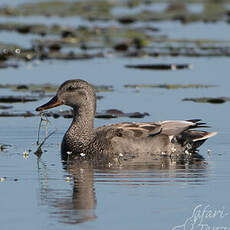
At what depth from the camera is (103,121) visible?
17.0m

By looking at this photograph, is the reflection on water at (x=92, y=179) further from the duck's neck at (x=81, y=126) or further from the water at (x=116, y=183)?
the duck's neck at (x=81, y=126)

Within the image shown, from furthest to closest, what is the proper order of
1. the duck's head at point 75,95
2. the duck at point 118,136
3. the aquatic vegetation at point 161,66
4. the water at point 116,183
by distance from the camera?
the aquatic vegetation at point 161,66
the duck's head at point 75,95
the duck at point 118,136
the water at point 116,183

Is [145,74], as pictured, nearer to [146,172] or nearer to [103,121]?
[103,121]

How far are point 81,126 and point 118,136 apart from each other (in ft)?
2.39

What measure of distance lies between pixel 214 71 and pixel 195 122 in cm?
817

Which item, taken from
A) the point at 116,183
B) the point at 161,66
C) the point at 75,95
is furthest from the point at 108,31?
the point at 116,183

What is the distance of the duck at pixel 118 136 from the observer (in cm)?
1418

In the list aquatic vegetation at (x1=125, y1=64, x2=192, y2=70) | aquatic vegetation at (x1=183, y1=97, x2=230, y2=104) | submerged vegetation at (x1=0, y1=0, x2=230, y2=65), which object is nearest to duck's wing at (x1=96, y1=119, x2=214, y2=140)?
aquatic vegetation at (x1=183, y1=97, x2=230, y2=104)

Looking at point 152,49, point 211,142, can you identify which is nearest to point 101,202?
point 211,142

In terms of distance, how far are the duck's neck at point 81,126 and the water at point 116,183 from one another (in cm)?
40

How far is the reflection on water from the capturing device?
10.2 m

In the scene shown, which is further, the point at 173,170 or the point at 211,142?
the point at 211,142

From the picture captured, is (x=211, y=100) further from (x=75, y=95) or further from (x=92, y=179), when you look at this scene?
(x=92, y=179)

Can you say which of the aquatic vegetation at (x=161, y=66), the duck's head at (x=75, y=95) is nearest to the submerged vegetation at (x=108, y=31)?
the aquatic vegetation at (x=161, y=66)
